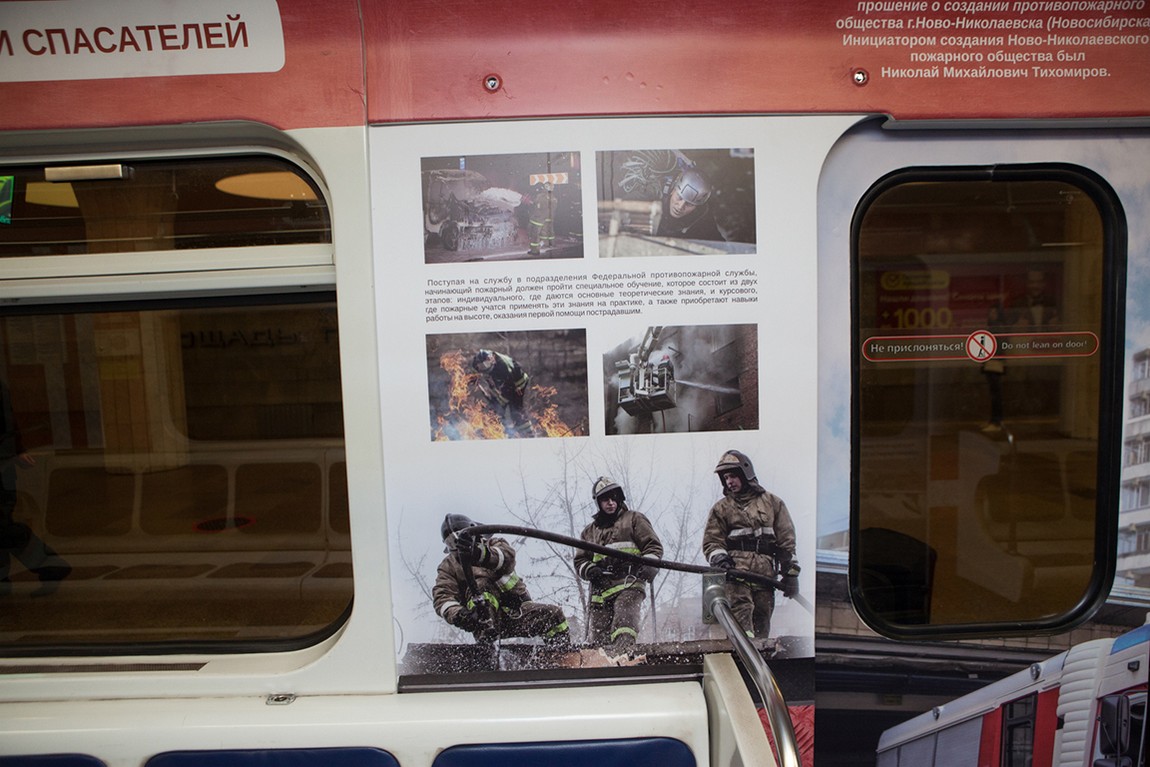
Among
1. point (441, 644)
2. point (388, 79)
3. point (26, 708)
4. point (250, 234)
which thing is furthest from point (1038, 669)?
point (26, 708)

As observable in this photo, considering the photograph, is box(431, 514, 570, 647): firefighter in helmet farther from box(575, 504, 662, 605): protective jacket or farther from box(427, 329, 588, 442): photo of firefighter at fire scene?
box(427, 329, 588, 442): photo of firefighter at fire scene

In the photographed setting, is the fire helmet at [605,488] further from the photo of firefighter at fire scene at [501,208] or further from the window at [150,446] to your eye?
the window at [150,446]

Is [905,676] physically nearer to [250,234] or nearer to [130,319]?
[250,234]

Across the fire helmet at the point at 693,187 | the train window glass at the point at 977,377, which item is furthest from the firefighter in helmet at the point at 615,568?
the fire helmet at the point at 693,187

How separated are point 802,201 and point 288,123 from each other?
1.28 meters

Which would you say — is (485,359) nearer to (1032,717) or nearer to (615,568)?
(615,568)

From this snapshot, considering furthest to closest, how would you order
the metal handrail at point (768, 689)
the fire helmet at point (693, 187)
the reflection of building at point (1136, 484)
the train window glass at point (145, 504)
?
the train window glass at point (145, 504) < the reflection of building at point (1136, 484) < the fire helmet at point (693, 187) < the metal handrail at point (768, 689)

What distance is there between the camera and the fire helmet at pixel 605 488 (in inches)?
69.1

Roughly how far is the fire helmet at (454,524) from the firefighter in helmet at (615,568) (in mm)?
284

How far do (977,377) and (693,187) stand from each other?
3.18 ft

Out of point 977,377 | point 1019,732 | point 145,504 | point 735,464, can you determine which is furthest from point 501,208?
point 145,504

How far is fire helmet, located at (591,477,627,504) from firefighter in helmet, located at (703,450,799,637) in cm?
24

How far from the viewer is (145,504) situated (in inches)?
207

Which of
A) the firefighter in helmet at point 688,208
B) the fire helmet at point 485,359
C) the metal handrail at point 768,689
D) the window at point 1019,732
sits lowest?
the window at point 1019,732
